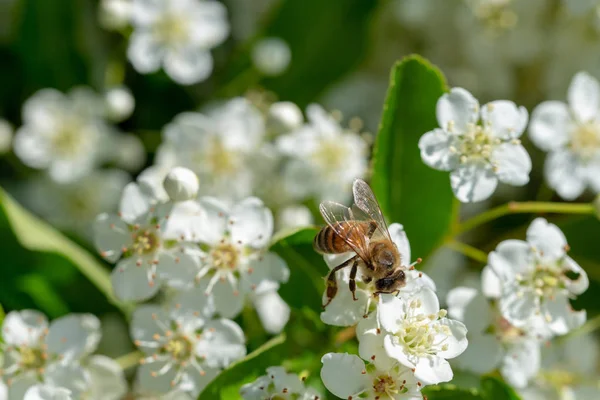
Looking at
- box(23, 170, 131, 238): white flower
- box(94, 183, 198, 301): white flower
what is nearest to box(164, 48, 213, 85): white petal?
box(23, 170, 131, 238): white flower

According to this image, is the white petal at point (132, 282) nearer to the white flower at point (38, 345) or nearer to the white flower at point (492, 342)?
the white flower at point (38, 345)

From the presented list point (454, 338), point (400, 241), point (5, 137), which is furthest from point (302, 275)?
point (5, 137)

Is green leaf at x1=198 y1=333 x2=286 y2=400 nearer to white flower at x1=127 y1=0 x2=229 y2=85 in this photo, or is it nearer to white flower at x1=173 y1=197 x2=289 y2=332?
white flower at x1=173 y1=197 x2=289 y2=332

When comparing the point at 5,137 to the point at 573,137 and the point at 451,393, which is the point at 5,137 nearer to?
the point at 451,393

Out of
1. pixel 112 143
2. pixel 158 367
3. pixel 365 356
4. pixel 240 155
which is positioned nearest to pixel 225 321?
pixel 158 367

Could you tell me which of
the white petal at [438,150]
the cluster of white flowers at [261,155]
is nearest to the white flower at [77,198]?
the cluster of white flowers at [261,155]

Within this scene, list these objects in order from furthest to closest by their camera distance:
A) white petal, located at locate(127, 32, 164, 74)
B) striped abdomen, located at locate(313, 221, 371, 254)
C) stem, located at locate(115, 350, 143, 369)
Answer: white petal, located at locate(127, 32, 164, 74), stem, located at locate(115, 350, 143, 369), striped abdomen, located at locate(313, 221, 371, 254)
